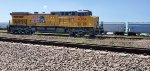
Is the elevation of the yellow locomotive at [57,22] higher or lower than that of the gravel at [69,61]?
higher

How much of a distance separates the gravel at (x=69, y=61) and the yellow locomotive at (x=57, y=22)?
18.0 m

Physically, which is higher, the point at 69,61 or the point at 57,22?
the point at 57,22

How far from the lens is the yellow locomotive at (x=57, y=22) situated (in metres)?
31.3

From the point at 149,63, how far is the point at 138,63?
0.35m

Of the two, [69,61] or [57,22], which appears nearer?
[69,61]

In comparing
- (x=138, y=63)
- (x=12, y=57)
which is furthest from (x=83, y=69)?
(x=12, y=57)

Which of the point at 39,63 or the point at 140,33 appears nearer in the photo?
the point at 39,63

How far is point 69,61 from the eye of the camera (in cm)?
1109

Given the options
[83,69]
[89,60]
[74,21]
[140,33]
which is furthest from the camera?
[140,33]

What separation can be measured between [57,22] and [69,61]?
22599 millimetres

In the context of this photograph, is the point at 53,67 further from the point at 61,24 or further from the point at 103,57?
the point at 61,24

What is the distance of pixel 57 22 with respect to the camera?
33500 millimetres

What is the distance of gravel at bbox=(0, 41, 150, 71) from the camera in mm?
10023

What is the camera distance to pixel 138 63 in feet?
33.4
